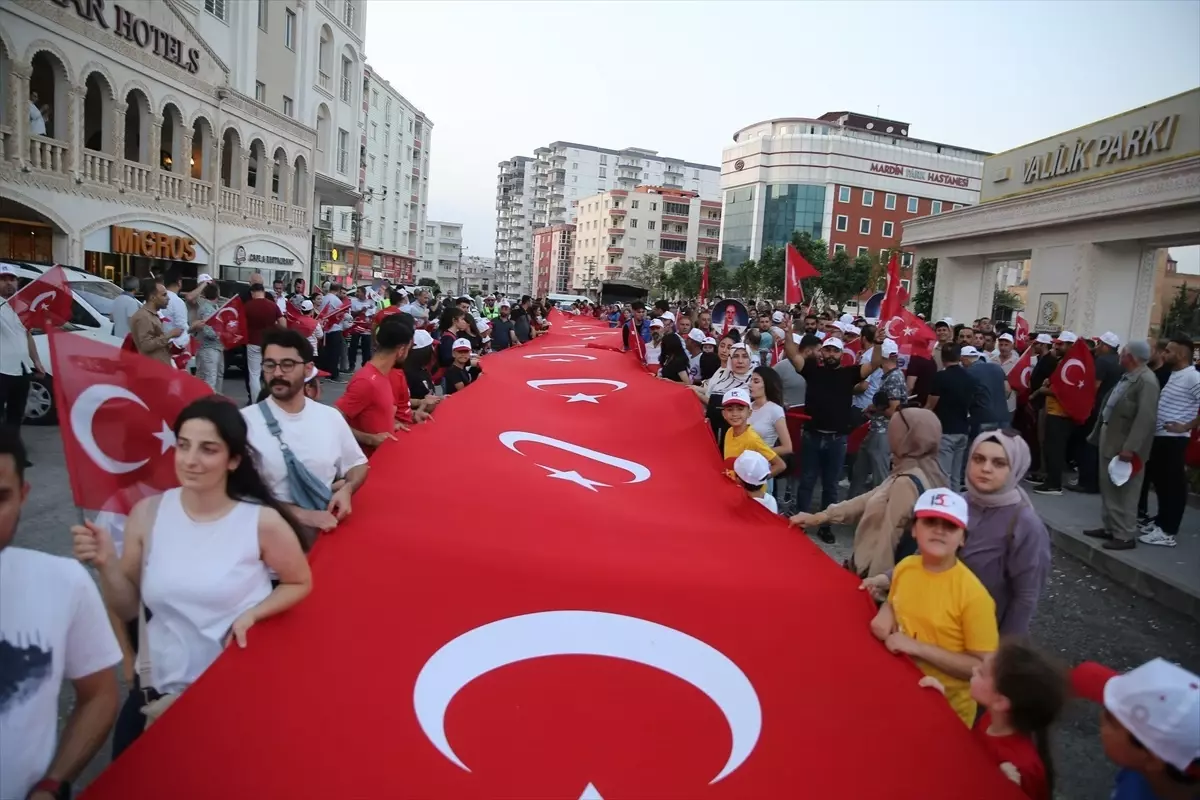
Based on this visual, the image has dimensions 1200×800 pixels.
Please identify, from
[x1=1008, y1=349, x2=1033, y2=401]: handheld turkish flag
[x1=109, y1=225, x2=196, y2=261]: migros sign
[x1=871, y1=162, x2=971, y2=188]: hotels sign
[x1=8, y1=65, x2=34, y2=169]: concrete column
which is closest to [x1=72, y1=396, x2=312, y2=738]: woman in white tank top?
[x1=1008, y1=349, x2=1033, y2=401]: handheld turkish flag

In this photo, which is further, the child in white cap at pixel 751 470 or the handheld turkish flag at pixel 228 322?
the handheld turkish flag at pixel 228 322

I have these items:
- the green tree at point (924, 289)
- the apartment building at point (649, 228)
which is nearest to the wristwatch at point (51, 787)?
the green tree at point (924, 289)

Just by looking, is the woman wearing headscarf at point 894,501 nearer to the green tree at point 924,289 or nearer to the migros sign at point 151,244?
the migros sign at point 151,244

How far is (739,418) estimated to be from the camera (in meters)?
5.83

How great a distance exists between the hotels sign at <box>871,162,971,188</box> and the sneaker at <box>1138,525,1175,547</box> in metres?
92.0

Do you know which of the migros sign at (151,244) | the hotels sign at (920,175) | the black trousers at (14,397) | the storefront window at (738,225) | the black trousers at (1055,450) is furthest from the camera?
the hotels sign at (920,175)

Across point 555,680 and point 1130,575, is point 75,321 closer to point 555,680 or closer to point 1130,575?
point 555,680

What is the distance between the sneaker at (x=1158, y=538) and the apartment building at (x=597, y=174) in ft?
465

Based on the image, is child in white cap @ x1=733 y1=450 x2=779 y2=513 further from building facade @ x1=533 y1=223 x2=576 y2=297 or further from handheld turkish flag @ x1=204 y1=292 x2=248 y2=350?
building facade @ x1=533 y1=223 x2=576 y2=297

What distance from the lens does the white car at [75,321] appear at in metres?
9.84

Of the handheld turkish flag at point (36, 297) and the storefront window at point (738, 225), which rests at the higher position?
the storefront window at point (738, 225)

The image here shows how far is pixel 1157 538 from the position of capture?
809 cm

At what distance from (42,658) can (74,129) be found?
72.9ft

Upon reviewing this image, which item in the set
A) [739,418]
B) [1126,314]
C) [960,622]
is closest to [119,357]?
[960,622]
